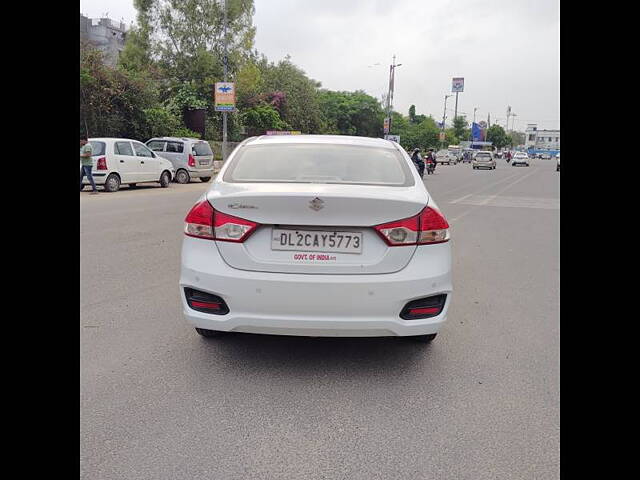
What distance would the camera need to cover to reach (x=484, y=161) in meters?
49.2

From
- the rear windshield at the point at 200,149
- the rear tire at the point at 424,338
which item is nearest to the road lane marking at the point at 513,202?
the rear windshield at the point at 200,149

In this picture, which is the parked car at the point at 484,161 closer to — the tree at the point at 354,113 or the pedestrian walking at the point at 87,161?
the tree at the point at 354,113

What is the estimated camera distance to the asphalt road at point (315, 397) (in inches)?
102

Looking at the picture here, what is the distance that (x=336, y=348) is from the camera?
404 centimetres

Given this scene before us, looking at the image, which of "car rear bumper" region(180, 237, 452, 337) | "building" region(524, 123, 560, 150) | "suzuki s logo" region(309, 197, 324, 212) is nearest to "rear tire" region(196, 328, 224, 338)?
"car rear bumper" region(180, 237, 452, 337)

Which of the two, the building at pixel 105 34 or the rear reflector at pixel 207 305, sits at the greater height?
the building at pixel 105 34

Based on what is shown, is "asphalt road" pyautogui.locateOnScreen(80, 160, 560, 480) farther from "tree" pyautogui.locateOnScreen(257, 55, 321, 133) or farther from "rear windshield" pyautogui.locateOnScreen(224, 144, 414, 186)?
"tree" pyautogui.locateOnScreen(257, 55, 321, 133)

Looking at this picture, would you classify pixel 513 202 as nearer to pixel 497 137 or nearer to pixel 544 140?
pixel 544 140

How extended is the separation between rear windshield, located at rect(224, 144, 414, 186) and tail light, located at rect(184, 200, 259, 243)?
0.43 meters

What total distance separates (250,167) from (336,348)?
56.9 inches

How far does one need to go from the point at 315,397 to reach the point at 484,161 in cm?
4880

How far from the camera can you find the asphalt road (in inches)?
102

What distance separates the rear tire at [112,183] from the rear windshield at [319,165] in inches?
532
